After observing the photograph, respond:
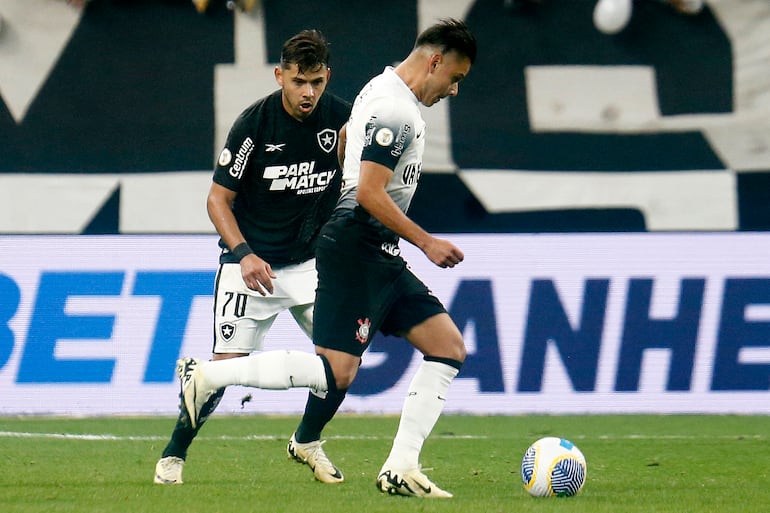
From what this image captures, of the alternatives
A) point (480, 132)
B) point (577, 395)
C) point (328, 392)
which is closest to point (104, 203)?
point (480, 132)

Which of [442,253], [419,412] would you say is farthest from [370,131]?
[419,412]

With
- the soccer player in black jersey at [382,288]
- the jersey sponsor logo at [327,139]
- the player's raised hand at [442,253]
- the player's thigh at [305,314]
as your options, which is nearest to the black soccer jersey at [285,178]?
the jersey sponsor logo at [327,139]

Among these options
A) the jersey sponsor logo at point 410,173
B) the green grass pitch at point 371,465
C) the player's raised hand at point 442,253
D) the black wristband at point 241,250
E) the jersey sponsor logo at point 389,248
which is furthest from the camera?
the black wristband at point 241,250

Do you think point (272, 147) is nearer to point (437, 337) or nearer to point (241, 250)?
point (241, 250)

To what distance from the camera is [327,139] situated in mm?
7000

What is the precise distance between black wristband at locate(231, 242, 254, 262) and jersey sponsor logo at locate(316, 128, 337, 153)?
749 mm

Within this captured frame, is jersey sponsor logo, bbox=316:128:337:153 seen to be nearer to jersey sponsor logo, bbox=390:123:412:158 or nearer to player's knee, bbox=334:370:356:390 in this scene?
jersey sponsor logo, bbox=390:123:412:158

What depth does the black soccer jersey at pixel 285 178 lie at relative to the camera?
22.6 ft

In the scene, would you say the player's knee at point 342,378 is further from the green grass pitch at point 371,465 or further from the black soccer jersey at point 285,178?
the black soccer jersey at point 285,178

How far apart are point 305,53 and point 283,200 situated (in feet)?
2.69

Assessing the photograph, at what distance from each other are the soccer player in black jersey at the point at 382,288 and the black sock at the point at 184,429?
0.06m

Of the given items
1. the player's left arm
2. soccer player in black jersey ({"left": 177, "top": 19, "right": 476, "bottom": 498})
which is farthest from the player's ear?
the player's left arm

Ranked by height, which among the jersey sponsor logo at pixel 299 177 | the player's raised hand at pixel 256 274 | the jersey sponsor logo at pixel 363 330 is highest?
the jersey sponsor logo at pixel 299 177

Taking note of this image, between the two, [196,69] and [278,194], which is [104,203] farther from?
[278,194]
